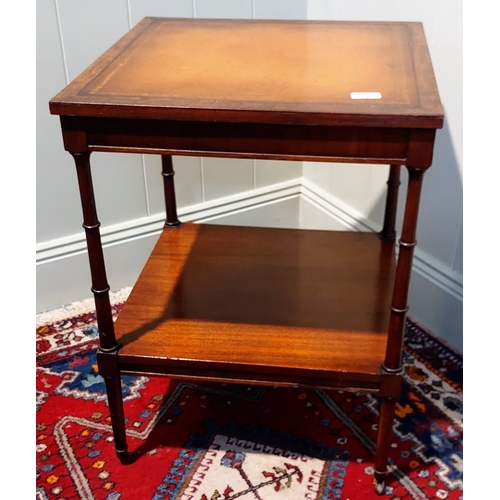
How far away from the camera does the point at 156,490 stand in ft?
3.29

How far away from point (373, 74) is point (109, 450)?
777mm

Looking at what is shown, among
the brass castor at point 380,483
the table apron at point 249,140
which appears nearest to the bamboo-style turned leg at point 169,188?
the table apron at point 249,140

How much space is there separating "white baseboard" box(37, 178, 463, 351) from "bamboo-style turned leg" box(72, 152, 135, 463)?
1.70 feet

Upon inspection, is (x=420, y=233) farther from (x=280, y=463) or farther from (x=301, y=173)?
(x=280, y=463)

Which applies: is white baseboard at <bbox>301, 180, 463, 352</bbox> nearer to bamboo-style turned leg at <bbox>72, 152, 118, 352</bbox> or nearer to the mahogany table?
the mahogany table

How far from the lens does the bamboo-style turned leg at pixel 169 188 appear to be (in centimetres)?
122

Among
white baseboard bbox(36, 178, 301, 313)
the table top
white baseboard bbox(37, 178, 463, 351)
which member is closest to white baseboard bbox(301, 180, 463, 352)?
white baseboard bbox(37, 178, 463, 351)

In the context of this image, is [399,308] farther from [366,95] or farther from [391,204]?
[391,204]

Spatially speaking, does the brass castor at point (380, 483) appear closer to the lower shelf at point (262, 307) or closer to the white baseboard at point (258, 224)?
the lower shelf at point (262, 307)

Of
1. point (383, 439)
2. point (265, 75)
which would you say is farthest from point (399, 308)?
point (265, 75)

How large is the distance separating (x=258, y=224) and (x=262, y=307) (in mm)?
635

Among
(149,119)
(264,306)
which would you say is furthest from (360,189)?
(149,119)

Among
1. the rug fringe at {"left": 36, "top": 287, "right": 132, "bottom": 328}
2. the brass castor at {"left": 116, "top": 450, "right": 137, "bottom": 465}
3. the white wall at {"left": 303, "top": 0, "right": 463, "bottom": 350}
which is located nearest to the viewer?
the brass castor at {"left": 116, "top": 450, "right": 137, "bottom": 465}

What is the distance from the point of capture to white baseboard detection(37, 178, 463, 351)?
1301 mm
